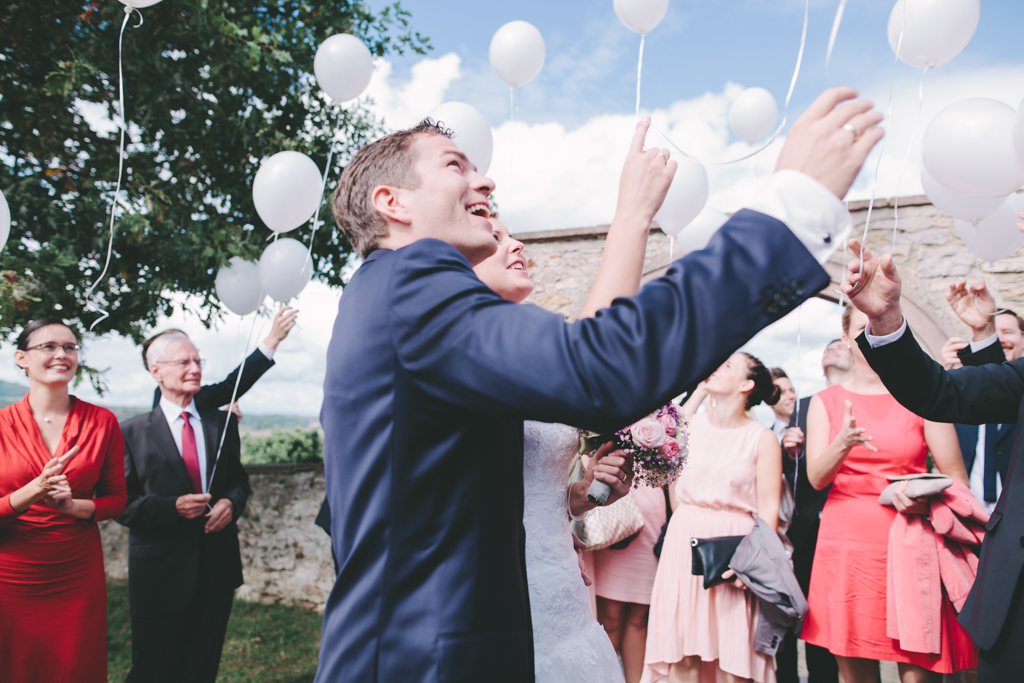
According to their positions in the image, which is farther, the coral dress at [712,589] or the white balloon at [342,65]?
the white balloon at [342,65]

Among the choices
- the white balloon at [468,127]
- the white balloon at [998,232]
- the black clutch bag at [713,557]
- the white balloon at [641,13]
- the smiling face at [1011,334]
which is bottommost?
the black clutch bag at [713,557]

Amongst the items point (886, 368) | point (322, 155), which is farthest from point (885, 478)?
point (322, 155)

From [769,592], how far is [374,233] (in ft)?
10.4

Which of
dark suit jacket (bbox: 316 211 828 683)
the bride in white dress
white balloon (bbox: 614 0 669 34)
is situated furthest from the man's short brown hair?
white balloon (bbox: 614 0 669 34)

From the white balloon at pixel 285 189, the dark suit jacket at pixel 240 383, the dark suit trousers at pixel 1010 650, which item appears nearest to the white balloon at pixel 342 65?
the white balloon at pixel 285 189

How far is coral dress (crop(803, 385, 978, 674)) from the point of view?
3258mm

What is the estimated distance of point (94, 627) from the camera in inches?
128

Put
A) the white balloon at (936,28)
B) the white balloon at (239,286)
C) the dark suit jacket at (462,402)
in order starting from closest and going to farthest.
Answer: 1. the dark suit jacket at (462,402)
2. the white balloon at (936,28)
3. the white balloon at (239,286)

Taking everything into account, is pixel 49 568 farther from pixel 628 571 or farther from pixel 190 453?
pixel 628 571

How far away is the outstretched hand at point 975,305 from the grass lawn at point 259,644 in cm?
504

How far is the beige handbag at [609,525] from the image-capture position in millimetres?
3936

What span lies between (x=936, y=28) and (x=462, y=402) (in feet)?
11.6

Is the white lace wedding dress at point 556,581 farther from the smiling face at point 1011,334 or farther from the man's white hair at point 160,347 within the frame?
the smiling face at point 1011,334

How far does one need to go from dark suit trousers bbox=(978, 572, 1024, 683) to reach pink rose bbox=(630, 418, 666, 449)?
1.15 metres
